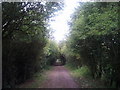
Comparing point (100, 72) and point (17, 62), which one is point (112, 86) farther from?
point (17, 62)

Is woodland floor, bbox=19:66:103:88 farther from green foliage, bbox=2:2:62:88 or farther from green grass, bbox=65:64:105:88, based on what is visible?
green foliage, bbox=2:2:62:88

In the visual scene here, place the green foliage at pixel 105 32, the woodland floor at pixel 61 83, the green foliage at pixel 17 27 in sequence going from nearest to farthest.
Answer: the green foliage at pixel 105 32
the green foliage at pixel 17 27
the woodland floor at pixel 61 83

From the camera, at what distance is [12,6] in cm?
1227

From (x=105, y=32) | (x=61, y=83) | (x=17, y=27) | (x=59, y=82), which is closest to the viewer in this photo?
(x=105, y=32)

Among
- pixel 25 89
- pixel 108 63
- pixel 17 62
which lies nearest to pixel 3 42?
pixel 25 89

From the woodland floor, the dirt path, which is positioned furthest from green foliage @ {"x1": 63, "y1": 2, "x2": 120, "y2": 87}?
the dirt path

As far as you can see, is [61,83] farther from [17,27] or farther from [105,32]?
[105,32]

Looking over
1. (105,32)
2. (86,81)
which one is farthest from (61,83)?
(105,32)

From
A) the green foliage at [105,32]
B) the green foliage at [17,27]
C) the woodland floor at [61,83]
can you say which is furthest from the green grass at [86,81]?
the green foliage at [17,27]

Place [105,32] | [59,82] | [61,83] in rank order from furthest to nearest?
1. [59,82]
2. [61,83]
3. [105,32]

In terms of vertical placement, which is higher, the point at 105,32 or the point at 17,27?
the point at 17,27

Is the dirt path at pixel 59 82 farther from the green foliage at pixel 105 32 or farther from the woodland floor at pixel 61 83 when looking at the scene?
the green foliage at pixel 105 32

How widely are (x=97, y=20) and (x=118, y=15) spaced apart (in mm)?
1600

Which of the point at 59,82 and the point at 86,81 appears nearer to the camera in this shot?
the point at 86,81
